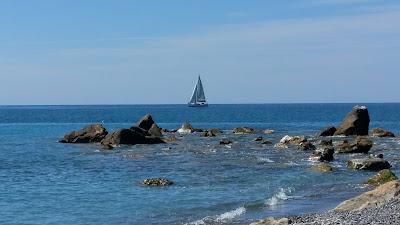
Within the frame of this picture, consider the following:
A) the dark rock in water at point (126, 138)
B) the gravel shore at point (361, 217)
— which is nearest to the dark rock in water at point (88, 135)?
the dark rock in water at point (126, 138)

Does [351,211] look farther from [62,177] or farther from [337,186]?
[62,177]

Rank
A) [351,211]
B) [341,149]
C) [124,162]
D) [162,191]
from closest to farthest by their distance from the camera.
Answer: [351,211]
[162,191]
[124,162]
[341,149]

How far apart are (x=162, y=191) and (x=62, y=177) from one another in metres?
10.3

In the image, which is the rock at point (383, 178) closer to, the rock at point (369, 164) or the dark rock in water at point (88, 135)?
the rock at point (369, 164)

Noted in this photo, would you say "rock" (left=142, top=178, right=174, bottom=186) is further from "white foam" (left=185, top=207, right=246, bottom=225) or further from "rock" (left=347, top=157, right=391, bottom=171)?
"rock" (left=347, top=157, right=391, bottom=171)

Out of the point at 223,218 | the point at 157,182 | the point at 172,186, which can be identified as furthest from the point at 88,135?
the point at 223,218

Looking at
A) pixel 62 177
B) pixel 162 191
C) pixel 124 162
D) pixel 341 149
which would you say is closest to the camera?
pixel 162 191

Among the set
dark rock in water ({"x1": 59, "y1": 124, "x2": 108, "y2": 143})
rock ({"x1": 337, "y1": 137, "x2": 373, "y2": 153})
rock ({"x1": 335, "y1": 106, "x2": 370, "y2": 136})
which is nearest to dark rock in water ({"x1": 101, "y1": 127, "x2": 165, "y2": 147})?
dark rock in water ({"x1": 59, "y1": 124, "x2": 108, "y2": 143})

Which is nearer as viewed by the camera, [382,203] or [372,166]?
[382,203]

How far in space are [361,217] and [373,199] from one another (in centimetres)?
390

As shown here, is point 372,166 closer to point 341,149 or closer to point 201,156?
point 341,149

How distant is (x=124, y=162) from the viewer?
49.1 metres

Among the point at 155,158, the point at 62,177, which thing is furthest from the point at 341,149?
the point at 62,177

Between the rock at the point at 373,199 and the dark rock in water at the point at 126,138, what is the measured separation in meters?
43.5
